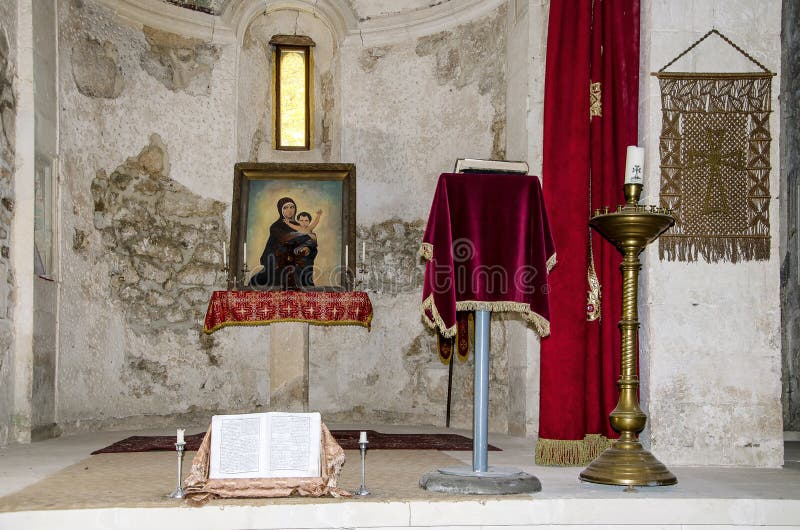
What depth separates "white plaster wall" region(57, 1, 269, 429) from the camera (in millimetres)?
7730

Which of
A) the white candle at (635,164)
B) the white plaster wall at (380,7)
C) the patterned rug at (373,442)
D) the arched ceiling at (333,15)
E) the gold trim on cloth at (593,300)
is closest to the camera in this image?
the white candle at (635,164)

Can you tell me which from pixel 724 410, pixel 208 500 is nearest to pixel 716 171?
pixel 724 410

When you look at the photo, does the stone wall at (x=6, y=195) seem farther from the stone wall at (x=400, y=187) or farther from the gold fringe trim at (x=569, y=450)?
the gold fringe trim at (x=569, y=450)

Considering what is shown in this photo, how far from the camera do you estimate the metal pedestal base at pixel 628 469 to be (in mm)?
4035

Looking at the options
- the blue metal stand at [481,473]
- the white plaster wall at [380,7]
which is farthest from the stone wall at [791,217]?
the blue metal stand at [481,473]

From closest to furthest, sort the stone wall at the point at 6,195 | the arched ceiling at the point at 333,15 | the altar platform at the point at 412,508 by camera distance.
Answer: the altar platform at the point at 412,508
the stone wall at the point at 6,195
the arched ceiling at the point at 333,15

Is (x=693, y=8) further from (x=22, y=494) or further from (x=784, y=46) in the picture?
(x=22, y=494)

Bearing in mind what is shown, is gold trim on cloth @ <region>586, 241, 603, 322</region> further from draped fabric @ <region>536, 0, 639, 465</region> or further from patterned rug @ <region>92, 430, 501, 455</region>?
patterned rug @ <region>92, 430, 501, 455</region>

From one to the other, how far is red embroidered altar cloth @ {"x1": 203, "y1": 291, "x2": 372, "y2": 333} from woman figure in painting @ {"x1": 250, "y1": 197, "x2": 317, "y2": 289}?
2.24ft

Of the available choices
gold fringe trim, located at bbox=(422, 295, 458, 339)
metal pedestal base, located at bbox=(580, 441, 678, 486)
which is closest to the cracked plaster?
gold fringe trim, located at bbox=(422, 295, 458, 339)

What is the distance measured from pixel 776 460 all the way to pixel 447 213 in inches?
101

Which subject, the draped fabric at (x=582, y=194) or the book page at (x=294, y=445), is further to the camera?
the draped fabric at (x=582, y=194)

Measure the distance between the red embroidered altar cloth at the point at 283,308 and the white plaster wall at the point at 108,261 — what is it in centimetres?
111

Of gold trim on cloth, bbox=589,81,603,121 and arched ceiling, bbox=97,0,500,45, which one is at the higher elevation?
arched ceiling, bbox=97,0,500,45
